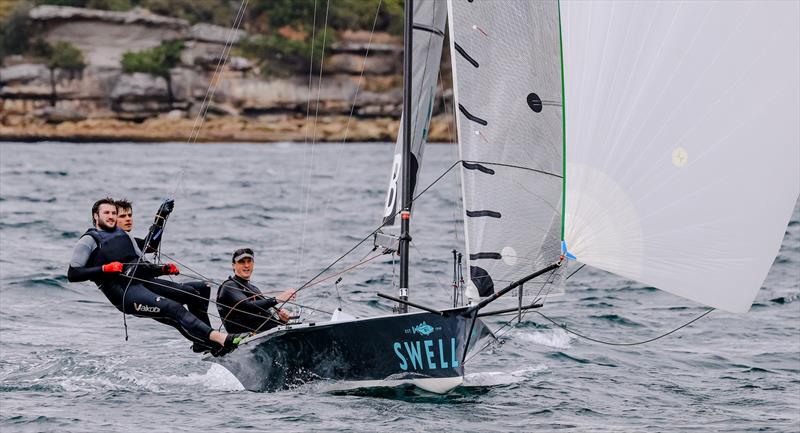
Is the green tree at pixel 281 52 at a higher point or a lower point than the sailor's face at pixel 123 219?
higher

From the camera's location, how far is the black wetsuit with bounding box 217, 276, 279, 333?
28.8 ft

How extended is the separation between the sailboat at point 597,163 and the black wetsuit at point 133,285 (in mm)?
388

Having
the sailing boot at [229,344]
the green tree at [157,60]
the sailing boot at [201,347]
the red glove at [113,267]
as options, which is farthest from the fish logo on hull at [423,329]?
the green tree at [157,60]

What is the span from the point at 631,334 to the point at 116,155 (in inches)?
1193

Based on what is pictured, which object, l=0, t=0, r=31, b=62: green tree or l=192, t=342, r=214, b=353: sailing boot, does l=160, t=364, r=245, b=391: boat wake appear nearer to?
l=192, t=342, r=214, b=353: sailing boot

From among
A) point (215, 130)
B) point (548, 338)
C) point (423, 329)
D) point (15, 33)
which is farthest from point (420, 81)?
point (15, 33)

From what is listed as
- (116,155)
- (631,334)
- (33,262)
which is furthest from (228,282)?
(116,155)

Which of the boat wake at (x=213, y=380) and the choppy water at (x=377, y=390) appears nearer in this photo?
the choppy water at (x=377, y=390)

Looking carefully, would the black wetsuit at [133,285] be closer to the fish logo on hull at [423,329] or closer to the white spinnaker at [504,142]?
the fish logo on hull at [423,329]

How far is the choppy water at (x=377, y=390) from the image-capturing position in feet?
26.4

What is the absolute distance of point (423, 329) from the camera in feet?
27.1

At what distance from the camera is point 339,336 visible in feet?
27.4

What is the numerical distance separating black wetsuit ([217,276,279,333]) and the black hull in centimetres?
30

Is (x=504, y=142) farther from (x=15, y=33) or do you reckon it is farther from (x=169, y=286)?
(x=15, y=33)
